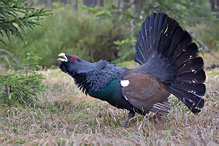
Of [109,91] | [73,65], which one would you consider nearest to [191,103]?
[109,91]

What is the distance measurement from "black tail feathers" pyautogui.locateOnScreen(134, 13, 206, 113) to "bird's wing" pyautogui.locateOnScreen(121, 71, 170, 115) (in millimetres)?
292

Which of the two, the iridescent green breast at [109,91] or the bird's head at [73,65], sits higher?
the bird's head at [73,65]

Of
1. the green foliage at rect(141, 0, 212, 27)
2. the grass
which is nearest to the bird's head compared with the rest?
the grass

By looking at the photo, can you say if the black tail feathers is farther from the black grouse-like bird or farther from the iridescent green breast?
the iridescent green breast

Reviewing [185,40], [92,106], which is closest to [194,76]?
[185,40]

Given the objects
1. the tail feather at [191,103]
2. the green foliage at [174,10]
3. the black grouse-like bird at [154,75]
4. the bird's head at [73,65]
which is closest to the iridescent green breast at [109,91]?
the black grouse-like bird at [154,75]

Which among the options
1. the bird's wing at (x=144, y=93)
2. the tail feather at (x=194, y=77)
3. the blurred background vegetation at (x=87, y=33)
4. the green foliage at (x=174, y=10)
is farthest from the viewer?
the blurred background vegetation at (x=87, y=33)

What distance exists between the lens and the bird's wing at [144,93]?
12.8ft

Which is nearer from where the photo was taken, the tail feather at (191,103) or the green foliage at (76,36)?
the tail feather at (191,103)

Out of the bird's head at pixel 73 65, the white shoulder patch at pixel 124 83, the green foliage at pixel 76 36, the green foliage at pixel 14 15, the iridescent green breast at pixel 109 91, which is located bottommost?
the green foliage at pixel 76 36

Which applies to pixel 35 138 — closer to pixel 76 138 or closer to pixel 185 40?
pixel 76 138

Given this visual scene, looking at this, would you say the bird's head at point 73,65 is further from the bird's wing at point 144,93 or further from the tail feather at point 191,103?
the tail feather at point 191,103

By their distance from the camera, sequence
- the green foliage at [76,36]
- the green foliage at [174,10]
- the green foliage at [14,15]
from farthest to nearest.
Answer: the green foliage at [76,36], the green foliage at [174,10], the green foliage at [14,15]

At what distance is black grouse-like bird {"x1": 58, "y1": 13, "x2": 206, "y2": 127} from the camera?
3908 millimetres
